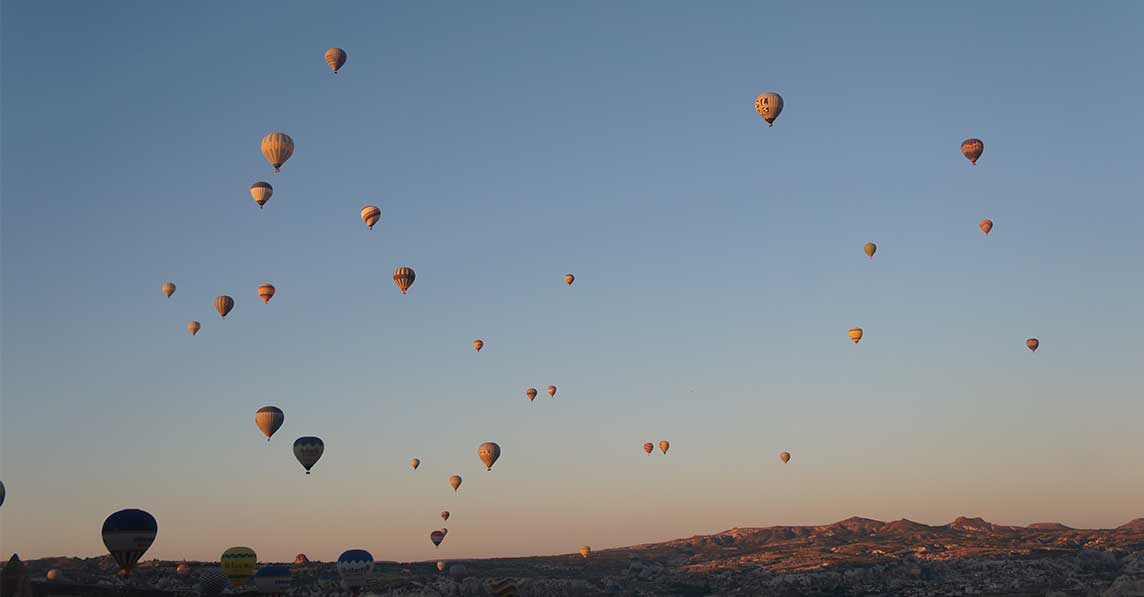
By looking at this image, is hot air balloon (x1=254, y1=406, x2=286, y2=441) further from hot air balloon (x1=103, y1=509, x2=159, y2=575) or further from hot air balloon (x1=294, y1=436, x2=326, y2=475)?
hot air balloon (x1=103, y1=509, x2=159, y2=575)

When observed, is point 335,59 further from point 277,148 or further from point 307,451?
point 307,451

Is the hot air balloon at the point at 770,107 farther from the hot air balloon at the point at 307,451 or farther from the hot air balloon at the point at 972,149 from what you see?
the hot air balloon at the point at 307,451

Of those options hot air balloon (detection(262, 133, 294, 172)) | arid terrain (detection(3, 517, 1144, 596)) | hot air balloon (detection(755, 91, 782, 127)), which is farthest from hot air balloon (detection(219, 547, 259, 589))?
arid terrain (detection(3, 517, 1144, 596))

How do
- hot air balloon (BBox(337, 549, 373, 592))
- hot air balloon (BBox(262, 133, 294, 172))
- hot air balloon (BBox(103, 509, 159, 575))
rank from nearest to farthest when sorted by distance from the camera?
hot air balloon (BBox(103, 509, 159, 575)), hot air balloon (BBox(262, 133, 294, 172)), hot air balloon (BBox(337, 549, 373, 592))

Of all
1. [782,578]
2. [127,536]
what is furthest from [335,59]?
[782,578]

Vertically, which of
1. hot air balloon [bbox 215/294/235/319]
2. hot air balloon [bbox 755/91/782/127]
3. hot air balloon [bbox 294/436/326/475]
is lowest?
hot air balloon [bbox 294/436/326/475]

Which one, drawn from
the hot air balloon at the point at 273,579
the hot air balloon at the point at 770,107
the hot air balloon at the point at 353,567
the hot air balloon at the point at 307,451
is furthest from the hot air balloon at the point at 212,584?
the hot air balloon at the point at 770,107

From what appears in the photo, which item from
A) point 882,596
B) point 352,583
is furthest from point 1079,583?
point 352,583

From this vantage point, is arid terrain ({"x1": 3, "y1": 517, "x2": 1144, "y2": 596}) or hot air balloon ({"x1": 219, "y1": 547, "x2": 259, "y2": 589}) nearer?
hot air balloon ({"x1": 219, "y1": 547, "x2": 259, "y2": 589})
